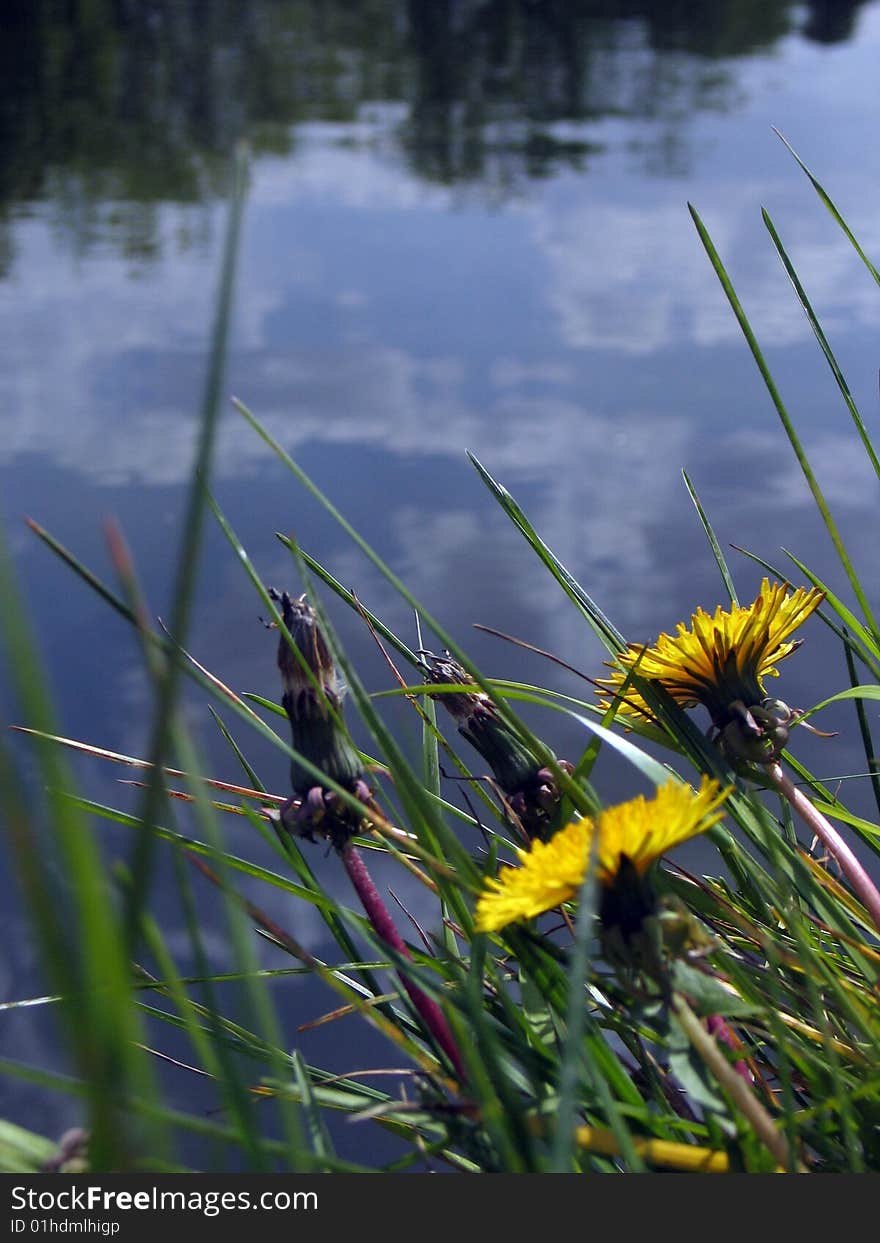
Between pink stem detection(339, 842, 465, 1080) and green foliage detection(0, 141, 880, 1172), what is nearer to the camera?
green foliage detection(0, 141, 880, 1172)

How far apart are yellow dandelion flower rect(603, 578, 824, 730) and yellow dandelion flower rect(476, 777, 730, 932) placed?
86mm

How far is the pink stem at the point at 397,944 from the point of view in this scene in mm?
239

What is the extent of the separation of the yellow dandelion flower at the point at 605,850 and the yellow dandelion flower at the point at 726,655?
0.09 metres

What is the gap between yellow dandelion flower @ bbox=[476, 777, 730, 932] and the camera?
0.66 feet

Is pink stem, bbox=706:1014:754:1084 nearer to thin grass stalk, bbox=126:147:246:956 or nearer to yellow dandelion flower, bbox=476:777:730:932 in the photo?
yellow dandelion flower, bbox=476:777:730:932

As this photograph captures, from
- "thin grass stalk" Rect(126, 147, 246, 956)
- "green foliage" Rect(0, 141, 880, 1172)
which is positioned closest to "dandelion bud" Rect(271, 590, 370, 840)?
"green foliage" Rect(0, 141, 880, 1172)

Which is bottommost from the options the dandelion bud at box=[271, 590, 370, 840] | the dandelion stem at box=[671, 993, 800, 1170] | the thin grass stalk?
the dandelion stem at box=[671, 993, 800, 1170]

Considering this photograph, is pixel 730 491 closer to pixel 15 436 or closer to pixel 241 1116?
pixel 15 436

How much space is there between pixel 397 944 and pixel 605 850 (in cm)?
7

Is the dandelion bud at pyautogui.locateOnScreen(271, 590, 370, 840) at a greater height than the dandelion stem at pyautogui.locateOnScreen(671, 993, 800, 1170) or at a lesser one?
greater

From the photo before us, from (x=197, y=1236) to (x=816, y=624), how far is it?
79 cm

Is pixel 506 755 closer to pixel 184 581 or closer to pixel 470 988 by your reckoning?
pixel 470 988

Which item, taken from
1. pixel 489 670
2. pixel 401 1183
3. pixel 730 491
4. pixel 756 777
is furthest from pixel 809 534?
pixel 401 1183

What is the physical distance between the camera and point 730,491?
1.08 m
